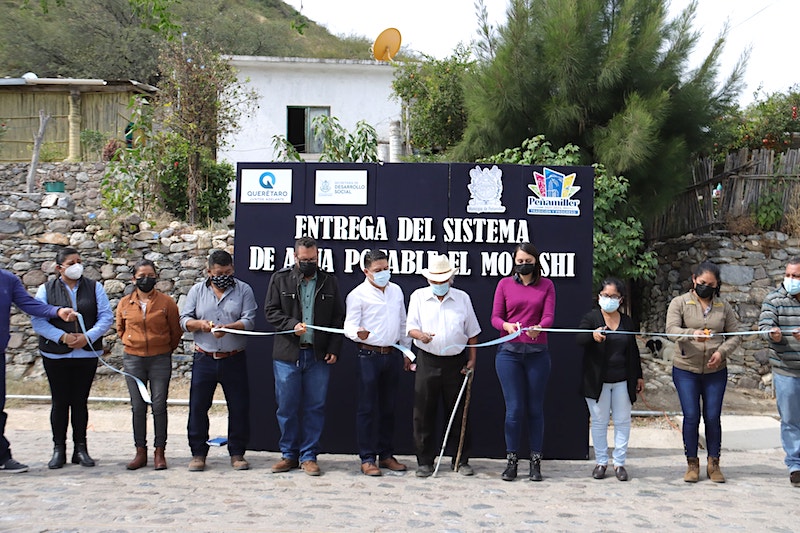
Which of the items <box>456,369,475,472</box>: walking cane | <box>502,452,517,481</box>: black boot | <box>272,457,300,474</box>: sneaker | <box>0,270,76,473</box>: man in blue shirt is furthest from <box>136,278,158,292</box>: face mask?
<box>502,452,517,481</box>: black boot

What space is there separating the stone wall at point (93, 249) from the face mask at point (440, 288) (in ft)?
18.4

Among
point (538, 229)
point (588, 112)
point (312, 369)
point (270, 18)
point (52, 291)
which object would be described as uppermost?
point (270, 18)

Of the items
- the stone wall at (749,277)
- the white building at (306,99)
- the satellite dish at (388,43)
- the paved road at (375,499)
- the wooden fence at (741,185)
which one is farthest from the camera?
the white building at (306,99)

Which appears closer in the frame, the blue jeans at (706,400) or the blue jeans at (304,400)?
the blue jeans at (706,400)

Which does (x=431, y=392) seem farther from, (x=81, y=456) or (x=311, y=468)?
(x=81, y=456)

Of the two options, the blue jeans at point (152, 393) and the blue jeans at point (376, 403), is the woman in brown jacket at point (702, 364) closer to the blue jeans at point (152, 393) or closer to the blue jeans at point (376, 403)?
the blue jeans at point (376, 403)

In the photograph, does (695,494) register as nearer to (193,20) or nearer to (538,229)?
(538,229)

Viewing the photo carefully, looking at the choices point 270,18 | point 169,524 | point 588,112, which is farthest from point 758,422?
point 270,18

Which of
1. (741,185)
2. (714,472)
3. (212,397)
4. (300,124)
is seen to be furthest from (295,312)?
(300,124)

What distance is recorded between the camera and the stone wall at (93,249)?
11391 mm

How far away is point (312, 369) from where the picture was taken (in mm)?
6496

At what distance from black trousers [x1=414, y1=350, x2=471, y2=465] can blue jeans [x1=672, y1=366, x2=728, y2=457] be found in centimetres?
180

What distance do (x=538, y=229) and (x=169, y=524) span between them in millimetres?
4103

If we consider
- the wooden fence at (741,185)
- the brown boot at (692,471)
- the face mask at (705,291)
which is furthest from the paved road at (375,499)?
the wooden fence at (741,185)
